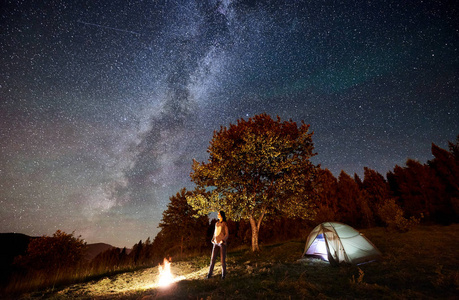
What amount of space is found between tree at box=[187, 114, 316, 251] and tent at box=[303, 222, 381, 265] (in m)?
4.73

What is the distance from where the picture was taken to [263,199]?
609 inches

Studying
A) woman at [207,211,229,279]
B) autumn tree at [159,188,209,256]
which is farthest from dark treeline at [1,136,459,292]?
woman at [207,211,229,279]

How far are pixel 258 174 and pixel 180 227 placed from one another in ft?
71.6

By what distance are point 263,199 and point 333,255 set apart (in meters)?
6.38

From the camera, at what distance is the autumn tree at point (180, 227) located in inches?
1270

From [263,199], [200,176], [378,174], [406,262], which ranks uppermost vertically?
[378,174]

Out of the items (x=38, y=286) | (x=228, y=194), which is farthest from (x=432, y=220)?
(x=38, y=286)

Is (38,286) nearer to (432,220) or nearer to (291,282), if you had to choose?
(291,282)

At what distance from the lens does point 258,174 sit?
16.7m

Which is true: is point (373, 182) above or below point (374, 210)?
above

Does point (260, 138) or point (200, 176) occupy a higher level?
point (260, 138)

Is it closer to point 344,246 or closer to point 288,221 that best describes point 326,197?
point 288,221

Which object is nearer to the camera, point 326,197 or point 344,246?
point 344,246

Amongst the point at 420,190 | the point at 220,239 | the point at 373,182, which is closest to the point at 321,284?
the point at 220,239
